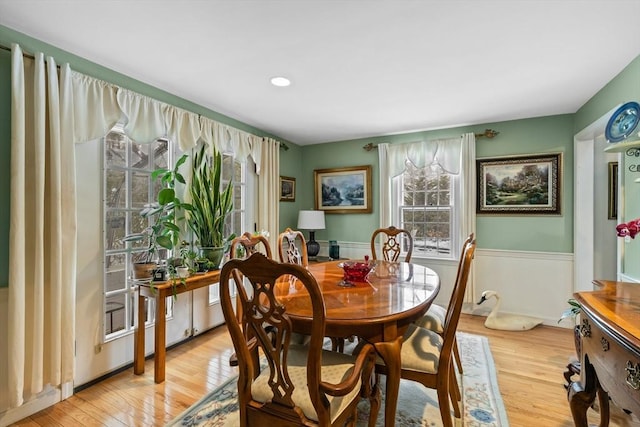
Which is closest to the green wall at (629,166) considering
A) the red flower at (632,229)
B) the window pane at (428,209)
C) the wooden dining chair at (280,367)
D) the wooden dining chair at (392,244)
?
the red flower at (632,229)

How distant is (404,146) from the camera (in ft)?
13.4

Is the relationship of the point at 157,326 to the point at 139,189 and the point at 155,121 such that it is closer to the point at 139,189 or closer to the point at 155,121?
the point at 139,189

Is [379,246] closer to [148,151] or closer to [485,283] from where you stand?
A: [485,283]

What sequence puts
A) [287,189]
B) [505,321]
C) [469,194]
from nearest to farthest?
[505,321], [469,194], [287,189]

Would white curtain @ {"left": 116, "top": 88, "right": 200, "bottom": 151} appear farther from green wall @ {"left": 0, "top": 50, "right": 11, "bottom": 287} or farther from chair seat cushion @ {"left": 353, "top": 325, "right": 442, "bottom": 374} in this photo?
chair seat cushion @ {"left": 353, "top": 325, "right": 442, "bottom": 374}

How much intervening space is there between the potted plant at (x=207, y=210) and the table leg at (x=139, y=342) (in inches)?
25.9

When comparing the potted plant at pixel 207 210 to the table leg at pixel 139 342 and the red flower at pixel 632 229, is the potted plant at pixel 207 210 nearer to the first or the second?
the table leg at pixel 139 342

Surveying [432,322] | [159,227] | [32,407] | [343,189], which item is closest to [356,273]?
[432,322]

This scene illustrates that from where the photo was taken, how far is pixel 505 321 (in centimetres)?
335

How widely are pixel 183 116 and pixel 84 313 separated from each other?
5.98ft

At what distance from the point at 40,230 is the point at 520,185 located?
4.41 meters

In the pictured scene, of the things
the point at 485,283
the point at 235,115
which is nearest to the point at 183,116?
the point at 235,115

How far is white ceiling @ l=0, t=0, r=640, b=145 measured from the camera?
1.64 meters

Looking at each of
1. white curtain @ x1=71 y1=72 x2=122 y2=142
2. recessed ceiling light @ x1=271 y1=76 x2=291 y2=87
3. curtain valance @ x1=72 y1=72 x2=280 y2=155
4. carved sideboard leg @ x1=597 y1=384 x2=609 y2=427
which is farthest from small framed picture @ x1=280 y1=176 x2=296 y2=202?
carved sideboard leg @ x1=597 y1=384 x2=609 y2=427
